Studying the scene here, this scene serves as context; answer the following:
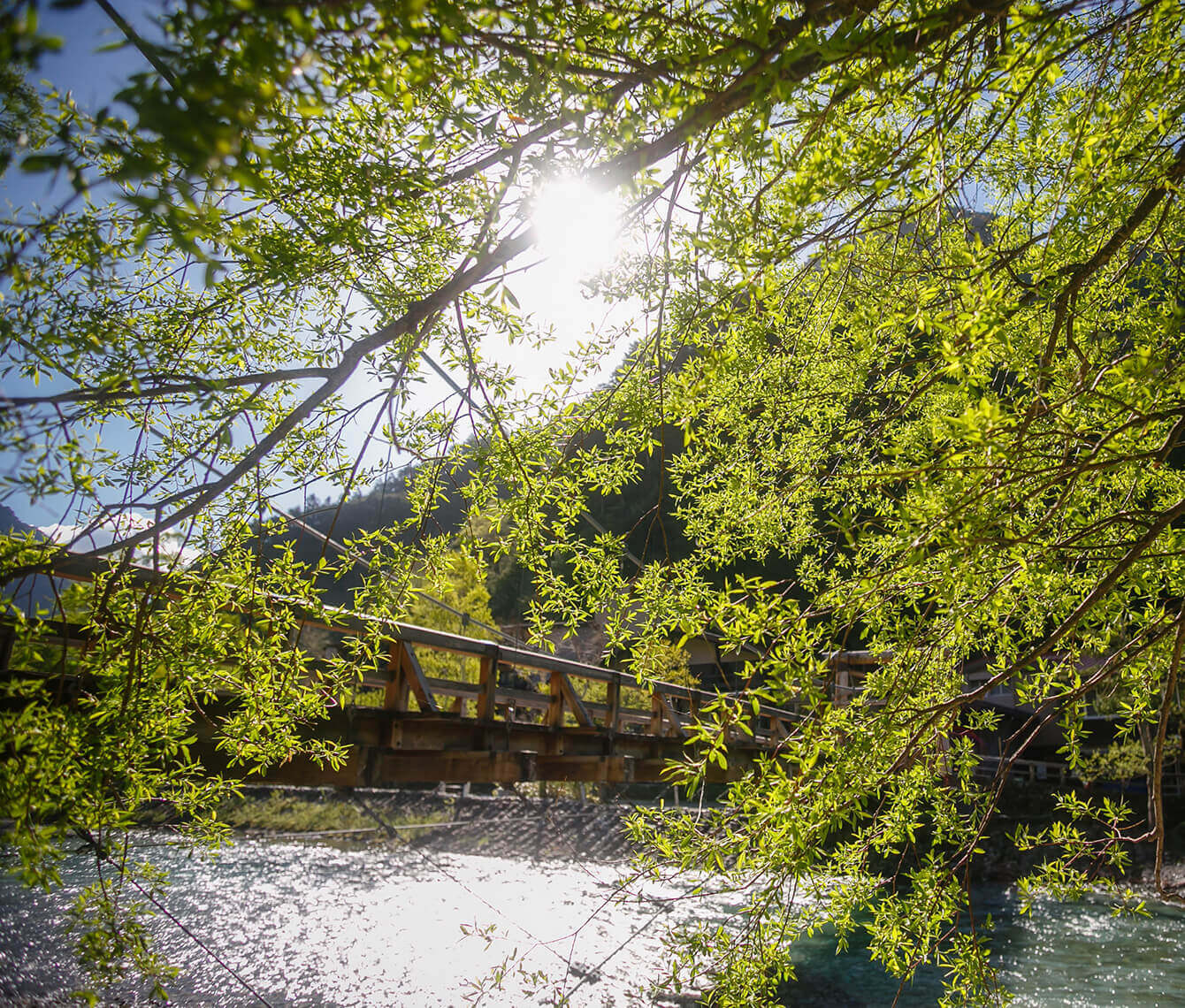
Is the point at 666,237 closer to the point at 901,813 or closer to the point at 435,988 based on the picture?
the point at 901,813

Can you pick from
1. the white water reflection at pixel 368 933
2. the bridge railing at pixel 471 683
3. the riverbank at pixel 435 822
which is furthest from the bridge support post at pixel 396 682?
the riverbank at pixel 435 822

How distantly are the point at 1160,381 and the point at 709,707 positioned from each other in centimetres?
150

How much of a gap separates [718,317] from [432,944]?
9557 millimetres

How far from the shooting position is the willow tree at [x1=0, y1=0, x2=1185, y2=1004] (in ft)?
5.40

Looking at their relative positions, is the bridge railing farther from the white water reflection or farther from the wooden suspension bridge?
the white water reflection

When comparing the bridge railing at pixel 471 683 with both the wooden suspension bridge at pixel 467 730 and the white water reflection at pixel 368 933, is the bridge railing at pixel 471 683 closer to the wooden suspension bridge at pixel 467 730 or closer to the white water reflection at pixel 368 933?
the wooden suspension bridge at pixel 467 730

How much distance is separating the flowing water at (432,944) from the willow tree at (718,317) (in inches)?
165

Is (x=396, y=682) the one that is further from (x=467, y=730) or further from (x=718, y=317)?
(x=718, y=317)

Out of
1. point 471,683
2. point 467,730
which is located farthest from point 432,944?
point 467,730

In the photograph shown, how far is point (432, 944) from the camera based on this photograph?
9.23 metres

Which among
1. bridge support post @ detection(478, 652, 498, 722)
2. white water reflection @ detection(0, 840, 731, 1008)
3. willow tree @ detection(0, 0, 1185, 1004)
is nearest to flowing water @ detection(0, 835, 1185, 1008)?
white water reflection @ detection(0, 840, 731, 1008)

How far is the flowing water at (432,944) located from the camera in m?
7.54

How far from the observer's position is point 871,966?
10.4m

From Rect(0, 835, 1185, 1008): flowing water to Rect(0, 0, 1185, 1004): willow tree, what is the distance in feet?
13.7
